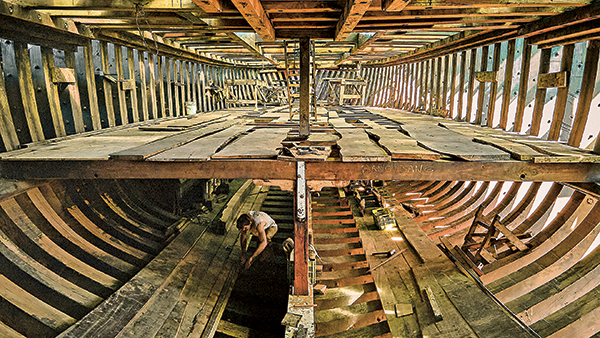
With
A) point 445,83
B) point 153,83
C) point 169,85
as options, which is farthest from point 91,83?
point 445,83

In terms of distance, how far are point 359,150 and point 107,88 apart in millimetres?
5407

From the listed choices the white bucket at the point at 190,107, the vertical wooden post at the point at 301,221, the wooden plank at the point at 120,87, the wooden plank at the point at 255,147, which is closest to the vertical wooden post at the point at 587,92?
the vertical wooden post at the point at 301,221

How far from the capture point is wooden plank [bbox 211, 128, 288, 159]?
3643 millimetres

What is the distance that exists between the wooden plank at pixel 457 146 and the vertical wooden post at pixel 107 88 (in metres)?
5.92

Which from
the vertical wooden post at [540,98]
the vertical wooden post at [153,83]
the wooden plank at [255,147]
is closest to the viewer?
the wooden plank at [255,147]

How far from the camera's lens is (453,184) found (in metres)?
8.09

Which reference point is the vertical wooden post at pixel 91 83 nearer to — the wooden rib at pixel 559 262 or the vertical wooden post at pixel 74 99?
the vertical wooden post at pixel 74 99

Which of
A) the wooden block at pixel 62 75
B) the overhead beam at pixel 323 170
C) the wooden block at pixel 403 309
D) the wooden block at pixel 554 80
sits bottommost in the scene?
the wooden block at pixel 403 309

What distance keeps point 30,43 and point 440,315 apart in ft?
22.3

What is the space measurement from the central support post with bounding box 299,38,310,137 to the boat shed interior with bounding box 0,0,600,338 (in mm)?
24

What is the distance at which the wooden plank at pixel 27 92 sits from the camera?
443cm

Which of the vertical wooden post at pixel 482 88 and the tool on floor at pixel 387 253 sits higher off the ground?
the vertical wooden post at pixel 482 88

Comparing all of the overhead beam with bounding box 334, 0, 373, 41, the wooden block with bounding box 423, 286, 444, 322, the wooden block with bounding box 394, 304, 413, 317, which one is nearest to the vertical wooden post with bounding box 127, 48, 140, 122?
the overhead beam with bounding box 334, 0, 373, 41

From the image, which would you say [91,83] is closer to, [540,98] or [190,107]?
[190,107]
